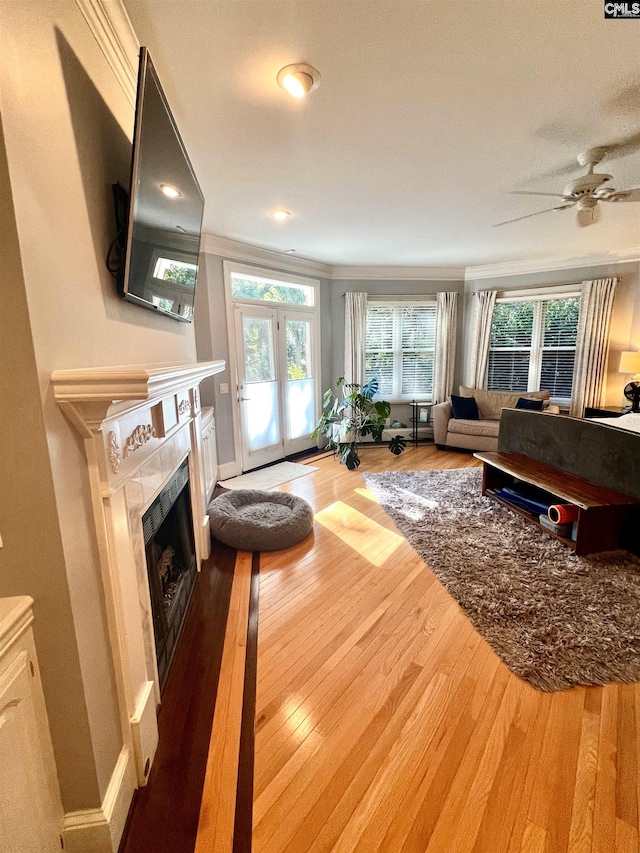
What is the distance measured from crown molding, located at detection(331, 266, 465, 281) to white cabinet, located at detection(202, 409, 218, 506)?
2.96 metres

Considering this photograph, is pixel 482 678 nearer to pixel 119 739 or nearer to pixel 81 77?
pixel 119 739

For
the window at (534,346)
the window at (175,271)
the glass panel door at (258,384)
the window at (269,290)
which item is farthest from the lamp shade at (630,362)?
the window at (175,271)

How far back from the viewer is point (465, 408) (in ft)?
16.9

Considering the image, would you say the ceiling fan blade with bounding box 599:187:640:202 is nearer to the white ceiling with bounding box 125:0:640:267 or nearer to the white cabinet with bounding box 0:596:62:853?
the white ceiling with bounding box 125:0:640:267

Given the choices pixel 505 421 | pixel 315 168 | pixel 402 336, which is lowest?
pixel 505 421

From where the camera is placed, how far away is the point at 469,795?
1.19 m

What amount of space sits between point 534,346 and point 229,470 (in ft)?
15.2

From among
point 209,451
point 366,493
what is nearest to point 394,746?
point 366,493

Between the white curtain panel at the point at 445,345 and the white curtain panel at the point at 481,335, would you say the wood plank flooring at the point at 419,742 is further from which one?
the white curtain panel at the point at 481,335

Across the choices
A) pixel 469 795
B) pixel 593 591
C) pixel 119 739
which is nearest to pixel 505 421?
pixel 593 591

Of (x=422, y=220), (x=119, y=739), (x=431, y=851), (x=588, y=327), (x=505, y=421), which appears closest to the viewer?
(x=431, y=851)

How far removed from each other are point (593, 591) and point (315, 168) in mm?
3110

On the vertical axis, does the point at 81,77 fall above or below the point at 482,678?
above

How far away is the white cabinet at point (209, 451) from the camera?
3.42m
